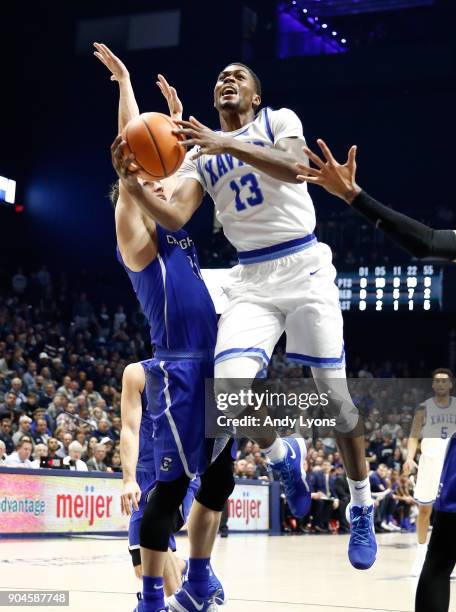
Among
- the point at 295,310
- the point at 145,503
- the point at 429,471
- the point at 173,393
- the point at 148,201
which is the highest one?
the point at 148,201

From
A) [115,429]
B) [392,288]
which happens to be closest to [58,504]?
[115,429]

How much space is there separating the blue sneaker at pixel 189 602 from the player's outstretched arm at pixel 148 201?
1958 mm

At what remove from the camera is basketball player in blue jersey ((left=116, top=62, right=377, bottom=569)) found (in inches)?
200

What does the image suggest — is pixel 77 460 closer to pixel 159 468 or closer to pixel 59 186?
pixel 159 468

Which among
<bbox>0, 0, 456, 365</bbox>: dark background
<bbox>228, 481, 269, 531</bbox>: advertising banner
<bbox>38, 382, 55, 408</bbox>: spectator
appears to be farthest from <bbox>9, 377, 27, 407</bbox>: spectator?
<bbox>0, 0, 456, 365</bbox>: dark background

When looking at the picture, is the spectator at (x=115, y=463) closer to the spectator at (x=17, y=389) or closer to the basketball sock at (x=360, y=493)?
the spectator at (x=17, y=389)

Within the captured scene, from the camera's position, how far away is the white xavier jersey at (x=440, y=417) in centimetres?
992

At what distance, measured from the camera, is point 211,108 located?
24.7 metres

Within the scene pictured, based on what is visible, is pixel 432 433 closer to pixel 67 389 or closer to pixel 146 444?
pixel 146 444

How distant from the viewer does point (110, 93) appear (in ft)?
82.4

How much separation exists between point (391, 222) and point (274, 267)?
63.3 inches

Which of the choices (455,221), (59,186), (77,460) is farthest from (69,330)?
(455,221)

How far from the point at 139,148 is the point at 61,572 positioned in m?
5.16

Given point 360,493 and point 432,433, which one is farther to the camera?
point 432,433
